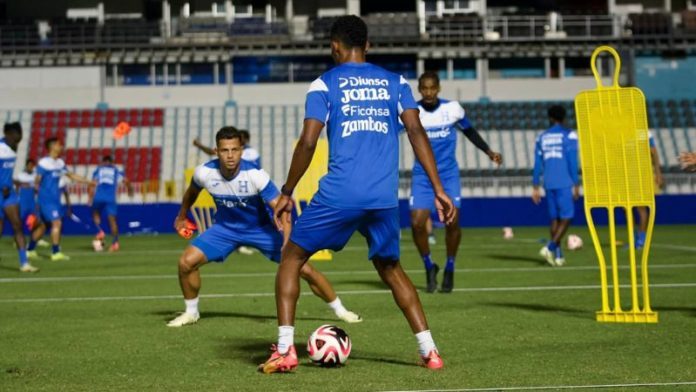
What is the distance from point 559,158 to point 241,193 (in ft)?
30.0

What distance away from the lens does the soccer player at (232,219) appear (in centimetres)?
1066

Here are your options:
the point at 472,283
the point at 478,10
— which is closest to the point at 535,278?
the point at 472,283

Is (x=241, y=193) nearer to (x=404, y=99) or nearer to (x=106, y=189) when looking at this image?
(x=404, y=99)

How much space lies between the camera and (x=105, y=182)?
27078mm

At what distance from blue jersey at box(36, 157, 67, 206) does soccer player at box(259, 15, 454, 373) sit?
16.8 meters

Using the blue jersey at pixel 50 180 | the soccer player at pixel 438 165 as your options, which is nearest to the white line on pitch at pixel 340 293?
the soccer player at pixel 438 165

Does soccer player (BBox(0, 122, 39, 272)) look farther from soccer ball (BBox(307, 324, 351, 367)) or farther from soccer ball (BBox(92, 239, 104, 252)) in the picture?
soccer ball (BBox(307, 324, 351, 367))

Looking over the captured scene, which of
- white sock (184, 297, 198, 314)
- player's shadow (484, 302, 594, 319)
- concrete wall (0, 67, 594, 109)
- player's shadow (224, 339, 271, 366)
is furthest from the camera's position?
concrete wall (0, 67, 594, 109)

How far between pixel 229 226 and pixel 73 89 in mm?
38481

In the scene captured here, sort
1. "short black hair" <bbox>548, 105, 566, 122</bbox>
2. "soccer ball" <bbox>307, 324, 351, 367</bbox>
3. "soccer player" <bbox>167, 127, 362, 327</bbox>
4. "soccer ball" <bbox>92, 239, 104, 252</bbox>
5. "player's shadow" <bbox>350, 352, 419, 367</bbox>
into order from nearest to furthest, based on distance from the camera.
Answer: "soccer ball" <bbox>307, 324, 351, 367</bbox>, "player's shadow" <bbox>350, 352, 419, 367</bbox>, "soccer player" <bbox>167, 127, 362, 327</bbox>, "short black hair" <bbox>548, 105, 566, 122</bbox>, "soccer ball" <bbox>92, 239, 104, 252</bbox>

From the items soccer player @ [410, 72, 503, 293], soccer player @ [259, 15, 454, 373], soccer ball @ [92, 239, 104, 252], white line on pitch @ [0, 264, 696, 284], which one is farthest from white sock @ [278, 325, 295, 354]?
soccer ball @ [92, 239, 104, 252]

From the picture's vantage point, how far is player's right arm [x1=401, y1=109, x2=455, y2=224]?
7.51 metres

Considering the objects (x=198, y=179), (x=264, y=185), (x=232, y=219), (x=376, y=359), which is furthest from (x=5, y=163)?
(x=376, y=359)

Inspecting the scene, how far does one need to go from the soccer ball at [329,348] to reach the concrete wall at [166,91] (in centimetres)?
4005
